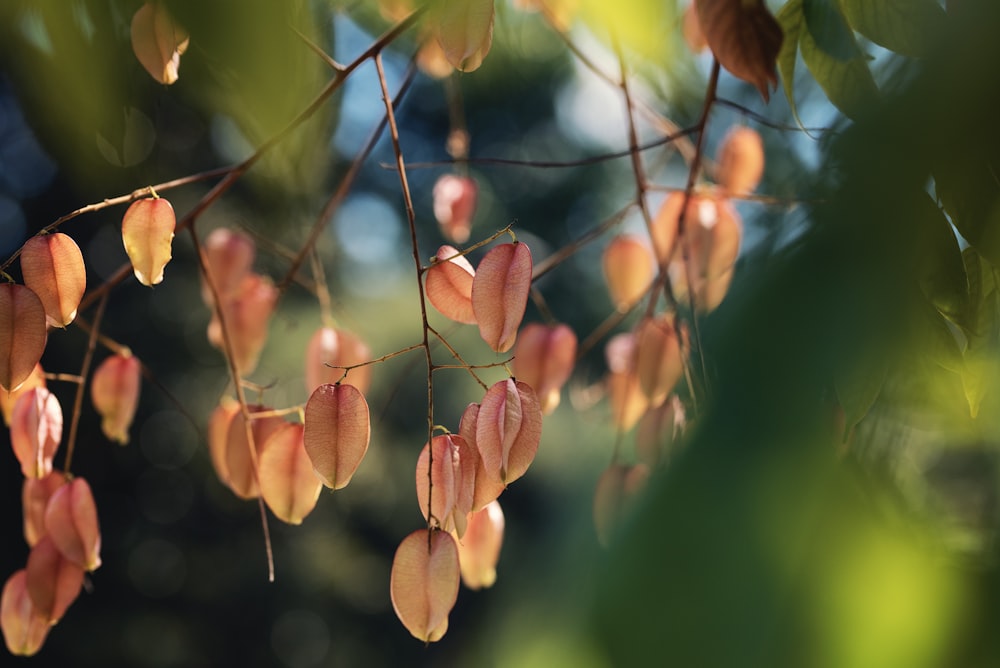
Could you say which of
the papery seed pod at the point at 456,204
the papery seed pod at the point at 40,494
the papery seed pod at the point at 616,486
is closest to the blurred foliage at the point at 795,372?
the papery seed pod at the point at 616,486

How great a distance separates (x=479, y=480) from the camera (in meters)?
0.37

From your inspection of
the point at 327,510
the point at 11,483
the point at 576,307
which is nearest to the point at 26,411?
the point at 11,483

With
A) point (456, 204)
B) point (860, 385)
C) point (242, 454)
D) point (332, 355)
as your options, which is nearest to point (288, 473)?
point (242, 454)

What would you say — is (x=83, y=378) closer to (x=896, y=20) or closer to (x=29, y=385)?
(x=29, y=385)

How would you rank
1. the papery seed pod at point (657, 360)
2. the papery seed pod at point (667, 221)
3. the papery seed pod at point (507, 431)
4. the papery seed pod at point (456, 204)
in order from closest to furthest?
the papery seed pod at point (507, 431) → the papery seed pod at point (657, 360) → the papery seed pod at point (667, 221) → the papery seed pod at point (456, 204)

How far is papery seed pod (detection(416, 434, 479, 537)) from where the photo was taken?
363mm

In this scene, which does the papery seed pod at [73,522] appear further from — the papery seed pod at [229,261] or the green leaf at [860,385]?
the green leaf at [860,385]

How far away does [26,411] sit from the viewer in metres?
0.49

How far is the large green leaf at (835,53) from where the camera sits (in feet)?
1.00

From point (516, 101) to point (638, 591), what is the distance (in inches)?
190

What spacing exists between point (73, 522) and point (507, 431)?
0.90ft

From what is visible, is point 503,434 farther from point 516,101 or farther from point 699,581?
point 516,101

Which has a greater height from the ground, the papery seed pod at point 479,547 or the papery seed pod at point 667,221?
the papery seed pod at point 667,221

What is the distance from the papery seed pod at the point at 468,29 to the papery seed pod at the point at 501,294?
8cm
